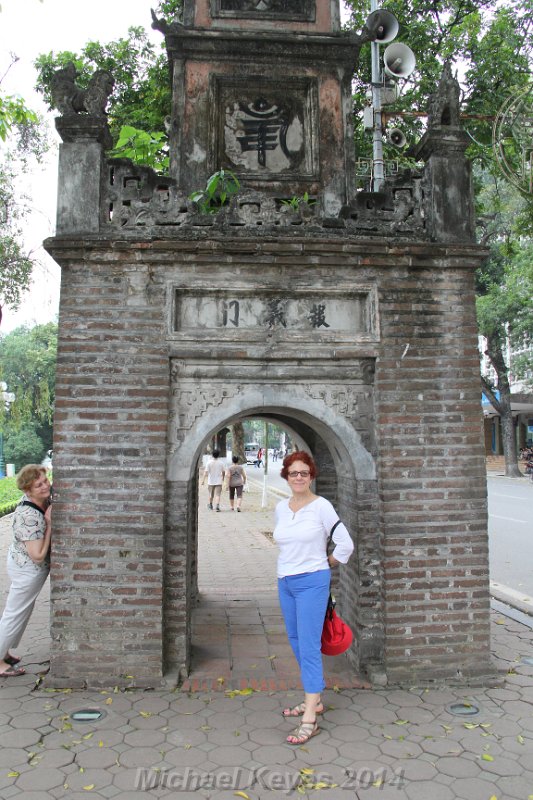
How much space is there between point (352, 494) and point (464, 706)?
176 cm

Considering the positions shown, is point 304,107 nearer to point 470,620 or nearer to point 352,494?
point 352,494

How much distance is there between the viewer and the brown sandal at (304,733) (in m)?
3.79

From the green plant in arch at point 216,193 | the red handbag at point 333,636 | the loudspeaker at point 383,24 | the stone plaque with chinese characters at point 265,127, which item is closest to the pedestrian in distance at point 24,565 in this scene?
the red handbag at point 333,636

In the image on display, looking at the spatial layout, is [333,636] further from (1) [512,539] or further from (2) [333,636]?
(1) [512,539]

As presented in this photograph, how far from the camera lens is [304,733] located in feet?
12.6

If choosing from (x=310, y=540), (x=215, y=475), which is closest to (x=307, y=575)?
(x=310, y=540)

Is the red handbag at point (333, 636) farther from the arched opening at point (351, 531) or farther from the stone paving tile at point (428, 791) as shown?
the stone paving tile at point (428, 791)

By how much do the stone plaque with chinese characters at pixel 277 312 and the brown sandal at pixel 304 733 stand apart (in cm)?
287

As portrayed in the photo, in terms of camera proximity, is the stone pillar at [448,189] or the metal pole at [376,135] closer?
the stone pillar at [448,189]

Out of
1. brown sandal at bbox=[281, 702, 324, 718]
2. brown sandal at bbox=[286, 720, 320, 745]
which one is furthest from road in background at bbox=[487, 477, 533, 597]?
brown sandal at bbox=[286, 720, 320, 745]

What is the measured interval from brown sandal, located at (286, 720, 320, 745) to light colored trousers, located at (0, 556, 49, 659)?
2337 mm

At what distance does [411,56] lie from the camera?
7.77m

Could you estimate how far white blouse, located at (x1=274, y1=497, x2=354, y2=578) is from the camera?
3949mm

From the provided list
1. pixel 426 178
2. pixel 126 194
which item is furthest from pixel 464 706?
pixel 126 194
